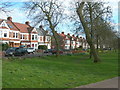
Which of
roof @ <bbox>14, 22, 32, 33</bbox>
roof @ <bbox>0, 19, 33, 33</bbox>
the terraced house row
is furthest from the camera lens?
roof @ <bbox>14, 22, 32, 33</bbox>

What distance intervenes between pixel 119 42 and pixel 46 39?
98.2ft

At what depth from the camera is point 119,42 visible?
5375 cm

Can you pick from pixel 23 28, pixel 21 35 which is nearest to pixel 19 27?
pixel 23 28

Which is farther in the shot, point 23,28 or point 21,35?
point 23,28

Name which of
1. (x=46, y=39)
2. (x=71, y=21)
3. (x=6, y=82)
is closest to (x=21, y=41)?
(x=46, y=39)

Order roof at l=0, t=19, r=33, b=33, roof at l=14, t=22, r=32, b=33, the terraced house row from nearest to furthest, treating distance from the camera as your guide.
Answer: the terraced house row < roof at l=0, t=19, r=33, b=33 < roof at l=14, t=22, r=32, b=33

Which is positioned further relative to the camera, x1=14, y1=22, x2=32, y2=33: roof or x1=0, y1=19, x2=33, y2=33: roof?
x1=14, y1=22, x2=32, y2=33: roof

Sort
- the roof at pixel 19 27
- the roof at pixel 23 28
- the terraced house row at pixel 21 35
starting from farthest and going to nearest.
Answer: the roof at pixel 23 28 → the roof at pixel 19 27 → the terraced house row at pixel 21 35

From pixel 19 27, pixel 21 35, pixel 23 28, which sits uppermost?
pixel 19 27

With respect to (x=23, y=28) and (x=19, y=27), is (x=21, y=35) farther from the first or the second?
(x=23, y=28)

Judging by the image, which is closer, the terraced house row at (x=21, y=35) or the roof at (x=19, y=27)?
the terraced house row at (x=21, y=35)

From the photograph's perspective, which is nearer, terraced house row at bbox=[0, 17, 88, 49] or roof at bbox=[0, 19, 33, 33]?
terraced house row at bbox=[0, 17, 88, 49]

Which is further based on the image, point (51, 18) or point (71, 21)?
point (51, 18)

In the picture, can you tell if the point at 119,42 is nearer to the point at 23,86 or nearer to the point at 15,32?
the point at 15,32
